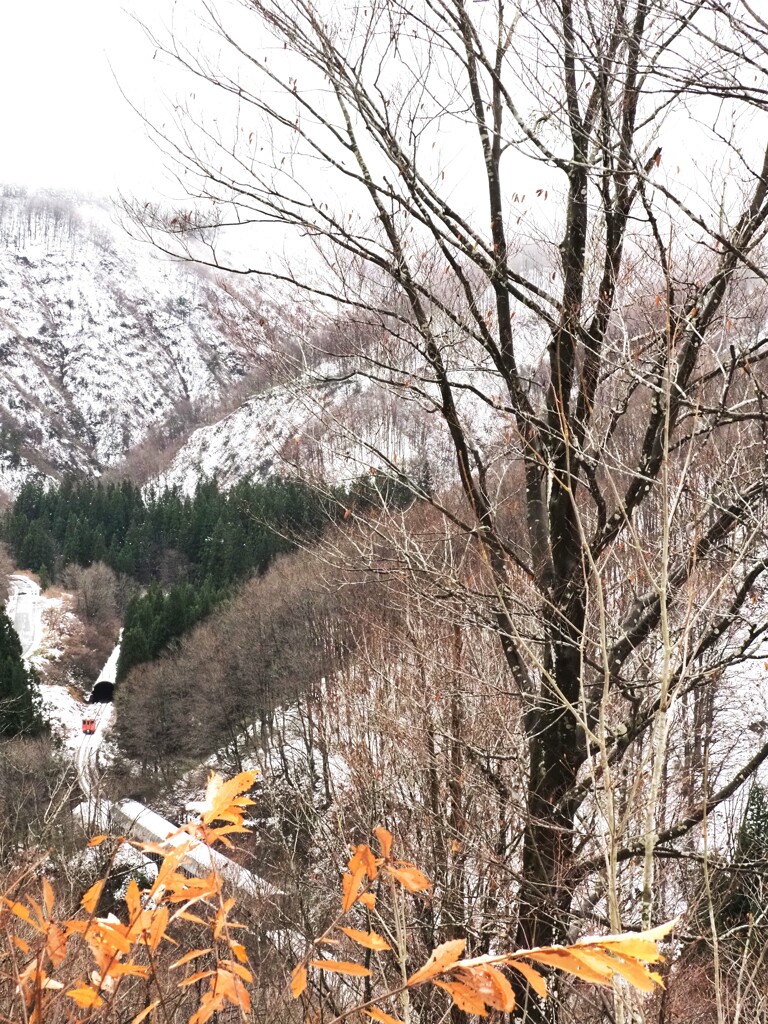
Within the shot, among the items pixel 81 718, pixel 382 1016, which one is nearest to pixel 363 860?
pixel 382 1016

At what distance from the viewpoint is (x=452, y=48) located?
12.4 feet

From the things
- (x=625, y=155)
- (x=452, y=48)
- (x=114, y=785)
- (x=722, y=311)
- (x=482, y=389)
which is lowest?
(x=114, y=785)

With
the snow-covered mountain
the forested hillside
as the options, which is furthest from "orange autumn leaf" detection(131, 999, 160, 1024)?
the forested hillside

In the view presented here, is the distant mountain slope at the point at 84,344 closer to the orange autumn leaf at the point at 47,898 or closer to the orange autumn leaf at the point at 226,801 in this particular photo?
the orange autumn leaf at the point at 47,898

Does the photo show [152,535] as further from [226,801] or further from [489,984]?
[489,984]

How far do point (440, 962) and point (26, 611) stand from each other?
57.9m

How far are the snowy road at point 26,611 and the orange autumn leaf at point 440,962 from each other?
158 feet

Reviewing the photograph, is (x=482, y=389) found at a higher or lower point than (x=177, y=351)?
lower

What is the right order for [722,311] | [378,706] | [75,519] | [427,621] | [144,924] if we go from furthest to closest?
[75,519] < [427,621] < [378,706] < [722,311] < [144,924]

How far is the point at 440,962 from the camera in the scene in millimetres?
753

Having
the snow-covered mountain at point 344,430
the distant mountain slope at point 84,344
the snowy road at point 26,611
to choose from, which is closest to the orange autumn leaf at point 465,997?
the snow-covered mountain at point 344,430

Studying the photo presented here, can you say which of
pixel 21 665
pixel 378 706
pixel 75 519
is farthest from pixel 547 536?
pixel 75 519

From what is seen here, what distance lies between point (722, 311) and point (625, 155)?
91cm

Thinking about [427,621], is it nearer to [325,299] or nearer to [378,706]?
[378,706]
